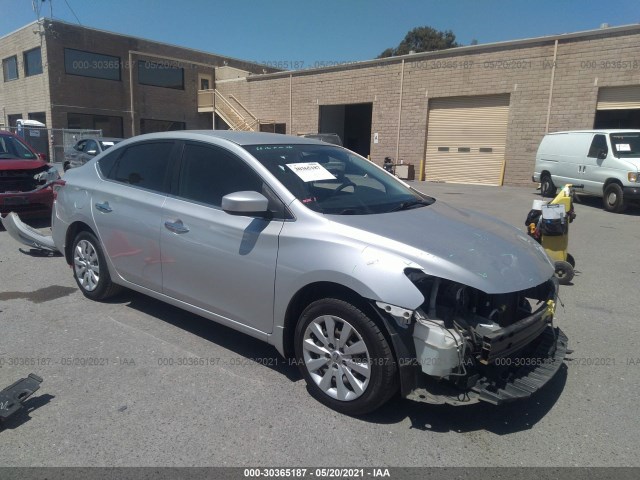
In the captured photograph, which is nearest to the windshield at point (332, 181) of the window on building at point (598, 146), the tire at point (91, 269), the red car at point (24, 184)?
the tire at point (91, 269)

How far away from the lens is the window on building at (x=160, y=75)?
99.3 feet

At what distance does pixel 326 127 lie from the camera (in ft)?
92.4

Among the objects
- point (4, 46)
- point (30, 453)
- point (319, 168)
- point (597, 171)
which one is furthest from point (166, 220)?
point (4, 46)

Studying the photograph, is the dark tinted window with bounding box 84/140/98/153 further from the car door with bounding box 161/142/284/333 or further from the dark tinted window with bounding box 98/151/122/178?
the car door with bounding box 161/142/284/333

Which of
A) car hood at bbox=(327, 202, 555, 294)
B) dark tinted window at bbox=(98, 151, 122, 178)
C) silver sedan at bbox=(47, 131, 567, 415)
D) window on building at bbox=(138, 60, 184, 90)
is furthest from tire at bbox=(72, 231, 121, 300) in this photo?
window on building at bbox=(138, 60, 184, 90)

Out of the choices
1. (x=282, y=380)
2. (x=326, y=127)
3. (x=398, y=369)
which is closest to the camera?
(x=398, y=369)

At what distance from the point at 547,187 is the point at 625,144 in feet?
10.4

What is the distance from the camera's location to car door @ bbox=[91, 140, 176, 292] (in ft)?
13.5

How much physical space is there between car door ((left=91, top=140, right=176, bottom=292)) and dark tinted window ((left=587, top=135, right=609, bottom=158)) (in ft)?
42.6

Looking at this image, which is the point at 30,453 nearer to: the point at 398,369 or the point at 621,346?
the point at 398,369

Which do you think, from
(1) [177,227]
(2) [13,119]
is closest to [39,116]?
(2) [13,119]

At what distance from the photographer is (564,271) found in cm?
589

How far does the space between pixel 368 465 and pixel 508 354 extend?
3.51 feet

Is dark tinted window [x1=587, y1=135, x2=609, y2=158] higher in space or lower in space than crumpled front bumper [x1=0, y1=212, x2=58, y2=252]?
higher
